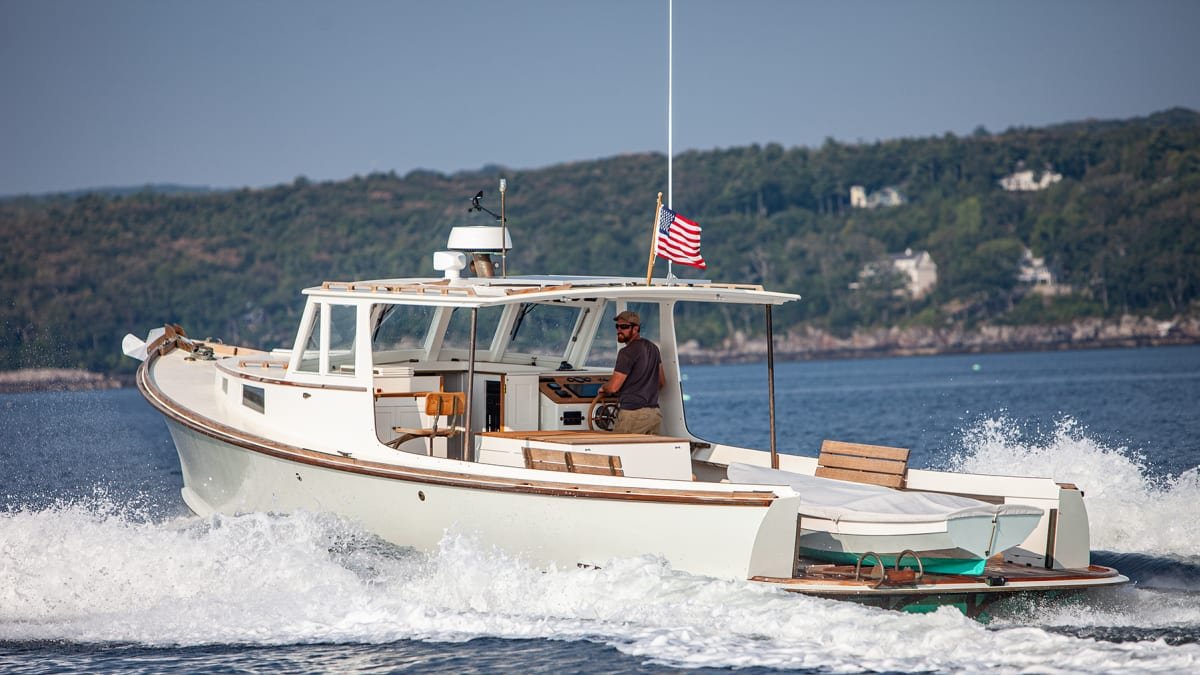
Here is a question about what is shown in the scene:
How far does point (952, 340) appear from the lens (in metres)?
115

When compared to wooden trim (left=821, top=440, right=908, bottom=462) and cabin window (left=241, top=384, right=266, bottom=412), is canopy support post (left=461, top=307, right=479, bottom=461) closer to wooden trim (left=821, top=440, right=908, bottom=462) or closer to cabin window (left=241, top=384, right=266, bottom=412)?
cabin window (left=241, top=384, right=266, bottom=412)

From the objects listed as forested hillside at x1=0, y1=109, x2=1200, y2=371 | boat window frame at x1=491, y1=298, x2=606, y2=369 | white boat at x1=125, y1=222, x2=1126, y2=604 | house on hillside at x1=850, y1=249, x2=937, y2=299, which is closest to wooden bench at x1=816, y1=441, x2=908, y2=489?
white boat at x1=125, y1=222, x2=1126, y2=604

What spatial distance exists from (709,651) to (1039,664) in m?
2.04

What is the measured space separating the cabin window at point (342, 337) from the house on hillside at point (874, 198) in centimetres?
13504

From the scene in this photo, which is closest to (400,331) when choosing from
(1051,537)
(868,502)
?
(868,502)

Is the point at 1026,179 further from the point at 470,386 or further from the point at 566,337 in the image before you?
the point at 470,386

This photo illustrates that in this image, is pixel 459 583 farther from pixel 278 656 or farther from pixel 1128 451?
pixel 1128 451

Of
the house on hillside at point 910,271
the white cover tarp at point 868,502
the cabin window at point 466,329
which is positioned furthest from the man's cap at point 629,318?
the house on hillside at point 910,271

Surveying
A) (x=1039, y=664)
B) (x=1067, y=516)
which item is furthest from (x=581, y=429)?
(x=1039, y=664)

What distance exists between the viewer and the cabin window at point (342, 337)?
12312 millimetres

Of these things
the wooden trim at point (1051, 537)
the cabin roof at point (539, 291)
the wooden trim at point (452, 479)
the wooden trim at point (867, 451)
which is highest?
the cabin roof at point (539, 291)

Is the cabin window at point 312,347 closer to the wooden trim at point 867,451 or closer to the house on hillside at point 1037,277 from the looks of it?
the wooden trim at point 867,451

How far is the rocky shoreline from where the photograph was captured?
349 ft

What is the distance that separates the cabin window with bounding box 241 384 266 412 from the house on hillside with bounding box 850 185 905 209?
134450 millimetres
